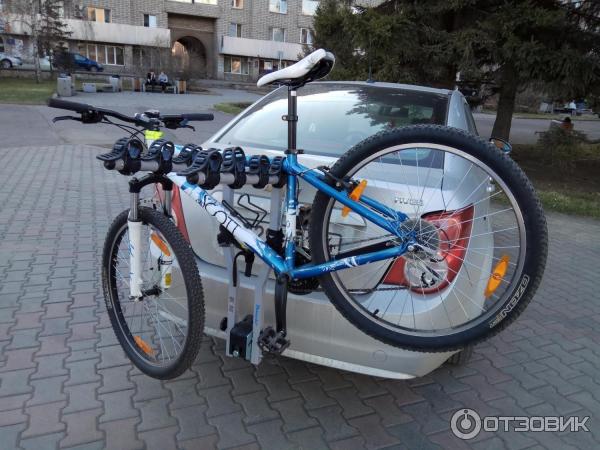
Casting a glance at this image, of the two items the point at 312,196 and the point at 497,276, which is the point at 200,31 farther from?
the point at 497,276

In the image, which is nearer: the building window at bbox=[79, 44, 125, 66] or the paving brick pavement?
the paving brick pavement

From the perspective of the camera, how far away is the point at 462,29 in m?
9.26

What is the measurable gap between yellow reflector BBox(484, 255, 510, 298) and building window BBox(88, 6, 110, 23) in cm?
5167

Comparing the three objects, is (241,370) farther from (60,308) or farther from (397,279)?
(60,308)

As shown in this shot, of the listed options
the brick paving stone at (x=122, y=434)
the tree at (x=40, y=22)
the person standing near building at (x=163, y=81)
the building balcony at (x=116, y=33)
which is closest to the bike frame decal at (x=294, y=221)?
the brick paving stone at (x=122, y=434)

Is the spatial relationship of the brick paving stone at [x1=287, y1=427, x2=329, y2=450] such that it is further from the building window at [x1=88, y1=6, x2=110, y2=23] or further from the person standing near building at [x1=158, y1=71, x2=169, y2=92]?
the building window at [x1=88, y1=6, x2=110, y2=23]

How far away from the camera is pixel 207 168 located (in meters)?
2.10

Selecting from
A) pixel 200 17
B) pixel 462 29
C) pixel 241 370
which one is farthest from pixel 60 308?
pixel 200 17

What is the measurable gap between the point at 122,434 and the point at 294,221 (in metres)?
1.31

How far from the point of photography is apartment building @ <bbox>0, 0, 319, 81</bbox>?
46000 mm

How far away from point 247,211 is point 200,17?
51.4 meters

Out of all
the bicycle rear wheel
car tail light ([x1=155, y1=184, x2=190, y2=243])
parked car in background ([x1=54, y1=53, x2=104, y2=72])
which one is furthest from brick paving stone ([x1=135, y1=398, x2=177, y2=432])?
parked car in background ([x1=54, y1=53, x2=104, y2=72])

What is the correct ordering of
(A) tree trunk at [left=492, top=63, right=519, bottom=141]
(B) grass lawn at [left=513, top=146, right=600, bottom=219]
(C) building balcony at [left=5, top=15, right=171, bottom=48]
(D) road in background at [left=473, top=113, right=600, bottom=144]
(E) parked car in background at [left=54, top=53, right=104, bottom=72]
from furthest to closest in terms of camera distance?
1. (C) building balcony at [left=5, top=15, right=171, bottom=48]
2. (E) parked car in background at [left=54, top=53, right=104, bottom=72]
3. (D) road in background at [left=473, top=113, right=600, bottom=144]
4. (A) tree trunk at [left=492, top=63, right=519, bottom=141]
5. (B) grass lawn at [left=513, top=146, right=600, bottom=219]

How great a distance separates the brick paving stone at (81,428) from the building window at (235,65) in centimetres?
5231
